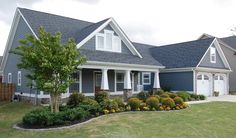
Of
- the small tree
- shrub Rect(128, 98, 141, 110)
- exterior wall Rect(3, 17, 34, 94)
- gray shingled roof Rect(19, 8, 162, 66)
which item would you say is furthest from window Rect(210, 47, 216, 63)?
the small tree

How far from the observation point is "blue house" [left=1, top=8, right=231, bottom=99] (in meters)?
19.2

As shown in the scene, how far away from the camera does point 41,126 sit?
978 centimetres

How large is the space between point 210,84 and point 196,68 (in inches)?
163

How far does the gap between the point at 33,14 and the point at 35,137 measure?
1432 cm

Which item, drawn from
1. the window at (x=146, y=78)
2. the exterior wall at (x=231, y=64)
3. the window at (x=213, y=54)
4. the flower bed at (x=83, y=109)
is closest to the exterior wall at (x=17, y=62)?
the flower bed at (x=83, y=109)

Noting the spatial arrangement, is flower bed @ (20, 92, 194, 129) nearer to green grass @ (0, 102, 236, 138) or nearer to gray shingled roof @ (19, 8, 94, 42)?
green grass @ (0, 102, 236, 138)

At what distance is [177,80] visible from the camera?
1020 inches

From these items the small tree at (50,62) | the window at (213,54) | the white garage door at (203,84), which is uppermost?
the window at (213,54)

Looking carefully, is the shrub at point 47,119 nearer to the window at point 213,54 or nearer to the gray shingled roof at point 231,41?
the window at point 213,54

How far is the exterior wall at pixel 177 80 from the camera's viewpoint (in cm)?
2488

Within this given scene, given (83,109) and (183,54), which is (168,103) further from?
(183,54)

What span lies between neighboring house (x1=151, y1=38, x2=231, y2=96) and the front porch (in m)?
2.71

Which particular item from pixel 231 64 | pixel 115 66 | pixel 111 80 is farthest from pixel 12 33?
pixel 231 64

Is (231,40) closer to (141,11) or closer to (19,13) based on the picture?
(141,11)
